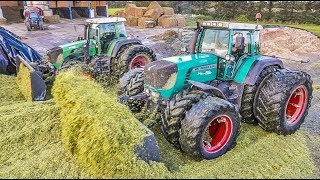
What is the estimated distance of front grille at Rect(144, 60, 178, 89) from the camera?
4875 mm

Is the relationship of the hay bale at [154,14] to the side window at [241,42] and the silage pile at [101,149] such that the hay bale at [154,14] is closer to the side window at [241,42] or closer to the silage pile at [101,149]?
the side window at [241,42]

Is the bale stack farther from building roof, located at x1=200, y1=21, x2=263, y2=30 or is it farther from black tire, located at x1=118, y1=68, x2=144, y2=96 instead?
building roof, located at x1=200, y1=21, x2=263, y2=30

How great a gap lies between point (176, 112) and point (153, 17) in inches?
753

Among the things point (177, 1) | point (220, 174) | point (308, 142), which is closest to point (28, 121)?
point (220, 174)

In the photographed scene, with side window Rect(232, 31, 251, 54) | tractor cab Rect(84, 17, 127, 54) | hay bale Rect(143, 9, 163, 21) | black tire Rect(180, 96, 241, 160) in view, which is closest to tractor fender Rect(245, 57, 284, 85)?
side window Rect(232, 31, 251, 54)

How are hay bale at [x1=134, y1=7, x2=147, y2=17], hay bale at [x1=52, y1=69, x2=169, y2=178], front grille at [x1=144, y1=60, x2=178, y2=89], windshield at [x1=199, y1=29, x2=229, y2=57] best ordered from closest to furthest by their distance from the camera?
hay bale at [x1=52, y1=69, x2=169, y2=178] < front grille at [x1=144, y1=60, x2=178, y2=89] < windshield at [x1=199, y1=29, x2=229, y2=57] < hay bale at [x1=134, y1=7, x2=147, y2=17]

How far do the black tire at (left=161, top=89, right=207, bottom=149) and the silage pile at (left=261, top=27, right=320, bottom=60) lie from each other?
832 cm

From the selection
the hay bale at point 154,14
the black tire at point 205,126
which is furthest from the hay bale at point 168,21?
the black tire at point 205,126

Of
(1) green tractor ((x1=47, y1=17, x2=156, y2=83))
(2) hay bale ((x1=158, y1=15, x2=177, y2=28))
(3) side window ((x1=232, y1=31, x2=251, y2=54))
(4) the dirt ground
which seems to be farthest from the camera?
(2) hay bale ((x1=158, y1=15, x2=177, y2=28))

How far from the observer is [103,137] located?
368cm

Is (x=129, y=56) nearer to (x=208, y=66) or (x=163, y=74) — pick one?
(x=208, y=66)

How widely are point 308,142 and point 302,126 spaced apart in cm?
74

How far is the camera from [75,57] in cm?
877

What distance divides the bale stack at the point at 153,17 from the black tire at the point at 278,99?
1690cm
